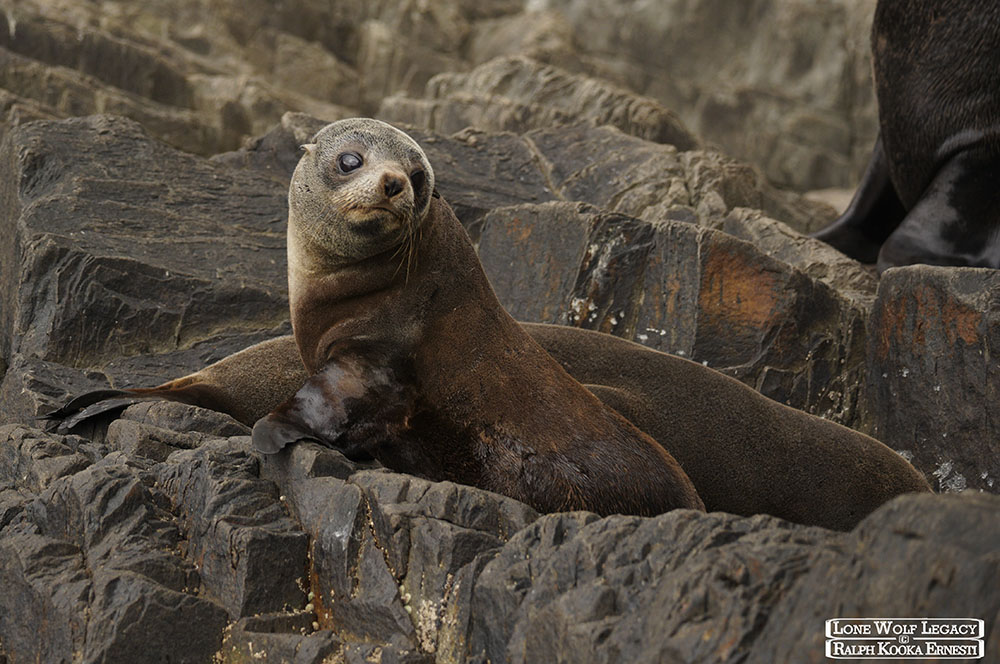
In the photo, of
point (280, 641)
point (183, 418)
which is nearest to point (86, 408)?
point (183, 418)

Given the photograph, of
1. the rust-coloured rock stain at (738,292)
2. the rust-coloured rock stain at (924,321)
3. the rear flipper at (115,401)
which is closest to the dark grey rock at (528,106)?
the rust-coloured rock stain at (738,292)

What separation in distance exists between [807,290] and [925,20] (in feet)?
7.55

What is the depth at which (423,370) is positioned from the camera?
16.9 feet

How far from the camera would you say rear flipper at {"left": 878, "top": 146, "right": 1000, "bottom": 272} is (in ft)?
26.3

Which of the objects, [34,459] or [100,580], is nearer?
[100,580]

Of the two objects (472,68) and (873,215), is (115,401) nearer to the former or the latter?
(873,215)

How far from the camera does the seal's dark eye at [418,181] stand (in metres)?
5.52

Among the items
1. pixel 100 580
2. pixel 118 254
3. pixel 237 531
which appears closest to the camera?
pixel 100 580

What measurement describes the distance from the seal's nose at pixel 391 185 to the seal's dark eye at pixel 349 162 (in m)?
0.29

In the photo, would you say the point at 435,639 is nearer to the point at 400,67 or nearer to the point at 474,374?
the point at 474,374

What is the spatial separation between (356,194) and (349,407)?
95cm

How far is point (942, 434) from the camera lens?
6664 millimetres

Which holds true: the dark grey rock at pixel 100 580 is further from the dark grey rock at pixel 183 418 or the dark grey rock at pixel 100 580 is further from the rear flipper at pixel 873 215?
the rear flipper at pixel 873 215

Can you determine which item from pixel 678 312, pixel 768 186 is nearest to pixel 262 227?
pixel 678 312
